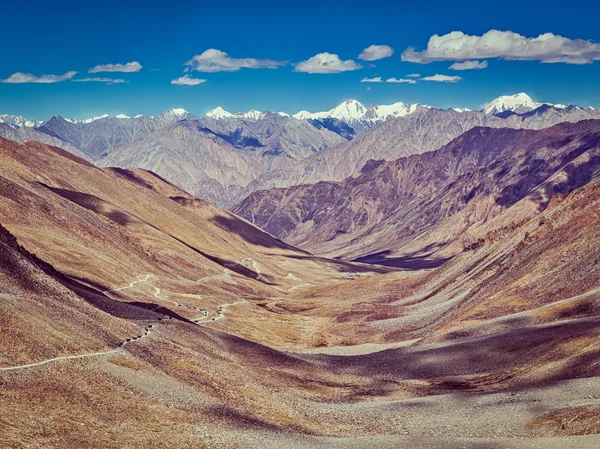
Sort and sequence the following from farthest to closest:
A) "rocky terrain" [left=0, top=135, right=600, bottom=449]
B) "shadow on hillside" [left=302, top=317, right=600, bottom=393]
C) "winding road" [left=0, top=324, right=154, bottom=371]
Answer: "shadow on hillside" [left=302, top=317, right=600, bottom=393] → "winding road" [left=0, top=324, right=154, bottom=371] → "rocky terrain" [left=0, top=135, right=600, bottom=449]

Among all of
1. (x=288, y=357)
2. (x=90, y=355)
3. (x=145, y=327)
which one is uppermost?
(x=90, y=355)

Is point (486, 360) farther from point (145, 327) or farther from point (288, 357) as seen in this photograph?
point (145, 327)

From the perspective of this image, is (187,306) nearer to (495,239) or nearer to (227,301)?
(227,301)

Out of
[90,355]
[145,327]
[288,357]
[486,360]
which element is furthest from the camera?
[288,357]

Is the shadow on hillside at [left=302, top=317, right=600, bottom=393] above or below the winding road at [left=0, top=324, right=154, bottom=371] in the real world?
below

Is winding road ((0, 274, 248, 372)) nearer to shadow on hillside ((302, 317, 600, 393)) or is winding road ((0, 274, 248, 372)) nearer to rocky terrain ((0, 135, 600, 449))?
rocky terrain ((0, 135, 600, 449))

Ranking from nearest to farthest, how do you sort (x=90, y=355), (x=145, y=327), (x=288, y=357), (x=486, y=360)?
(x=90, y=355), (x=145, y=327), (x=486, y=360), (x=288, y=357)

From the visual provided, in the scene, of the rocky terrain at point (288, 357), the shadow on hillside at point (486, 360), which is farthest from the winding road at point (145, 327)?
the shadow on hillside at point (486, 360)

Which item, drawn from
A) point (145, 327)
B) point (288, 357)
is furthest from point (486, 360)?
point (145, 327)

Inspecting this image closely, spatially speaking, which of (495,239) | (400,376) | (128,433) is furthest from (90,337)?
(495,239)

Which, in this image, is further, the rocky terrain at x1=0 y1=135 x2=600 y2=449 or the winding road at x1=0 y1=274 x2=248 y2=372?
the winding road at x1=0 y1=274 x2=248 y2=372

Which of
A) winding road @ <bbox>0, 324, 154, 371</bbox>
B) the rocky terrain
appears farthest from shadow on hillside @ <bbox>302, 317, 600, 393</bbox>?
winding road @ <bbox>0, 324, 154, 371</bbox>
